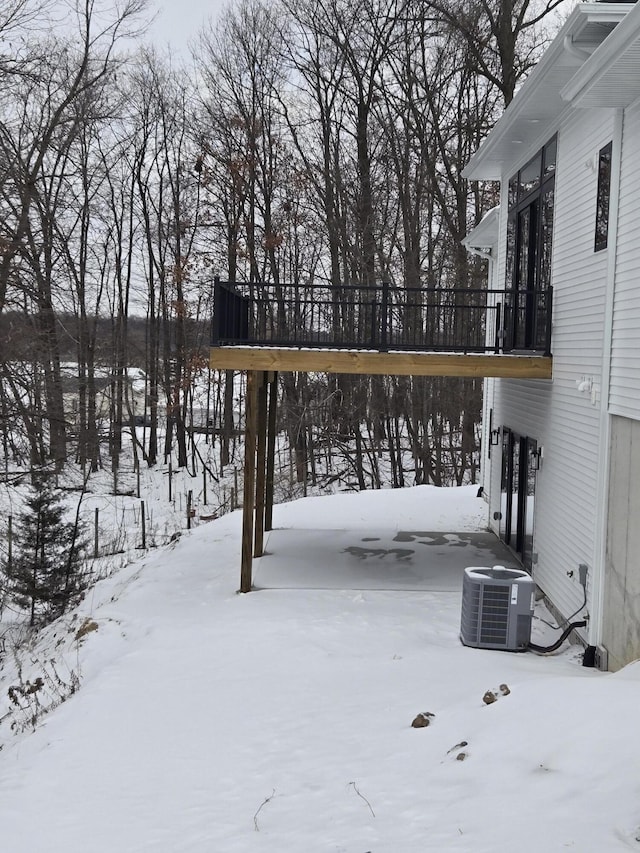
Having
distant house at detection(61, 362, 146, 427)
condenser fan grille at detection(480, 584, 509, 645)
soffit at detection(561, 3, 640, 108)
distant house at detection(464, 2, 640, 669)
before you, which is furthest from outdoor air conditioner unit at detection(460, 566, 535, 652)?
distant house at detection(61, 362, 146, 427)

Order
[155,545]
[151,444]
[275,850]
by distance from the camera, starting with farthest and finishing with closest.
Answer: [151,444], [155,545], [275,850]

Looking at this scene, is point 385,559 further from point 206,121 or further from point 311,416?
point 206,121

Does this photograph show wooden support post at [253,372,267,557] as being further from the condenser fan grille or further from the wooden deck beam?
the condenser fan grille

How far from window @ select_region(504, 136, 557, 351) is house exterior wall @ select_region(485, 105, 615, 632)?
14.8 inches

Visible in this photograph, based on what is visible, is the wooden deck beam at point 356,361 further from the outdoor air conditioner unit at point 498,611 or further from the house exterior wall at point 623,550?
the outdoor air conditioner unit at point 498,611

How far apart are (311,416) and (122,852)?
21.3 metres

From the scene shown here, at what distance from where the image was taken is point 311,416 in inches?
1015

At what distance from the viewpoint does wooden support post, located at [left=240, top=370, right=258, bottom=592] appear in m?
10.4

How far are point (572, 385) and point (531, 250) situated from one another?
313 centimetres

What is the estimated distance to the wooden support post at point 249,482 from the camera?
10.4m

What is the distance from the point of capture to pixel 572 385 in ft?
30.1

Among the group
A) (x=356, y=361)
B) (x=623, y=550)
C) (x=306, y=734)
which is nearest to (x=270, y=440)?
(x=356, y=361)

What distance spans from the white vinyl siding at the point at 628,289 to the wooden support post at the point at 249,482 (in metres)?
4.54

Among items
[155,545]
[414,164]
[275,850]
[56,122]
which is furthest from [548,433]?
[414,164]
